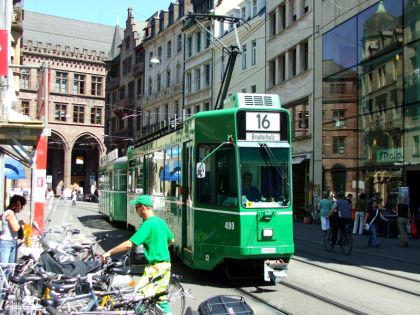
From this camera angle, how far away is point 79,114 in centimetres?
8281

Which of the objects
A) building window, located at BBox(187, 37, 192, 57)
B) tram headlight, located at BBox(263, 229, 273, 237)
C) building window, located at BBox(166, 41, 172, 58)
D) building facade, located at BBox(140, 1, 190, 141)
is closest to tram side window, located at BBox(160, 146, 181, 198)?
tram headlight, located at BBox(263, 229, 273, 237)

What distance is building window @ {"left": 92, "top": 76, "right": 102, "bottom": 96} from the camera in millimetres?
85594

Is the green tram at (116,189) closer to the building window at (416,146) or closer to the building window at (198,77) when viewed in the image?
the building window at (416,146)

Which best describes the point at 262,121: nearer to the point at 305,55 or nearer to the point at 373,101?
the point at 373,101

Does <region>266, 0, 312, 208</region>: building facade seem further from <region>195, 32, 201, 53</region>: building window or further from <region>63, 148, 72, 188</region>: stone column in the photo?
<region>63, 148, 72, 188</region>: stone column

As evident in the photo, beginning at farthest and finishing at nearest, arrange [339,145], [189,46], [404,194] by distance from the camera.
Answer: [189,46] → [339,145] → [404,194]

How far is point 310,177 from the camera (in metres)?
30.7

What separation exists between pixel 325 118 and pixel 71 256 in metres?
22.3

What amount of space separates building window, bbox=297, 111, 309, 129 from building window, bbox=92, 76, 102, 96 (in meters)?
57.8

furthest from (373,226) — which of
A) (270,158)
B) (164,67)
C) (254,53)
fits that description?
(164,67)

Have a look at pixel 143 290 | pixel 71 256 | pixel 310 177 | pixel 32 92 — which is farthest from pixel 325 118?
pixel 32 92

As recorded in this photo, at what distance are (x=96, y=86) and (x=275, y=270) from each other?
3120 inches

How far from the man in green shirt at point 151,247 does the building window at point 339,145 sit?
73.8ft

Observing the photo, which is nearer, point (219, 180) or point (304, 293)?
point (304, 293)
